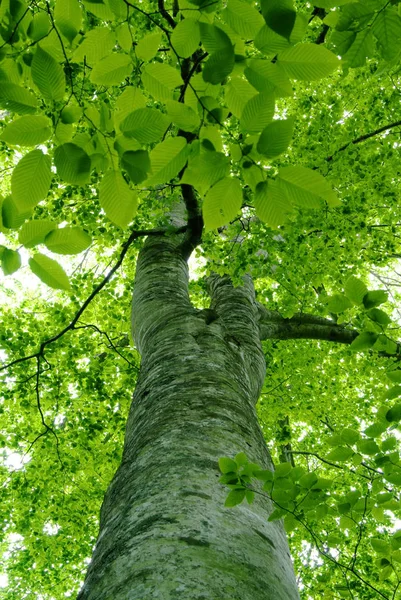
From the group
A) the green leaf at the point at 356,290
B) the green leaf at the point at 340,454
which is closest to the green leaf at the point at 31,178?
the green leaf at the point at 356,290

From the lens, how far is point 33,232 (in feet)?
4.71

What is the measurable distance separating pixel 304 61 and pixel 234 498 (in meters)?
1.34

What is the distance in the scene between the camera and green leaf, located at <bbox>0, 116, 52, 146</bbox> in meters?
1.21

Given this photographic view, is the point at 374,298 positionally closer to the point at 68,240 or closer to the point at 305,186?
the point at 305,186

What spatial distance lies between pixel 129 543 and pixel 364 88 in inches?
277

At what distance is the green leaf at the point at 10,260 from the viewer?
5.11ft

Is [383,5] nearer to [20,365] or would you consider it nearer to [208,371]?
[208,371]

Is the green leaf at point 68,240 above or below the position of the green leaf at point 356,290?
below

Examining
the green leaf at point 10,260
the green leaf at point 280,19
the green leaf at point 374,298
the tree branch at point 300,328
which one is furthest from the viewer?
the tree branch at point 300,328

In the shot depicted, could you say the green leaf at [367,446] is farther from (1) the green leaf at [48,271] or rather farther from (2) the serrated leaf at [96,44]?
(2) the serrated leaf at [96,44]

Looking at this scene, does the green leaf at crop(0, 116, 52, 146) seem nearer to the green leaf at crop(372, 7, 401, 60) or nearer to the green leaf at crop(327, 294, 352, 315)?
the green leaf at crop(372, 7, 401, 60)

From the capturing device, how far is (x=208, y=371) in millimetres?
2441

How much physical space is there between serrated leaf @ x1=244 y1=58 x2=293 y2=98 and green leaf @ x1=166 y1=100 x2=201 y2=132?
0.18m

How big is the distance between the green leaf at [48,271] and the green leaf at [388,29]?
50.0 inches
